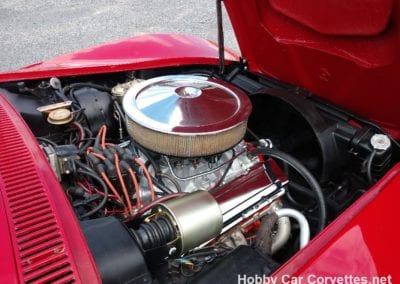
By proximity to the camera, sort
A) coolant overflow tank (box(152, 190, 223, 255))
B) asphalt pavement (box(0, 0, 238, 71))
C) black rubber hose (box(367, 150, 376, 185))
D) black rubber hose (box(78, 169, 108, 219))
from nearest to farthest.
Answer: coolant overflow tank (box(152, 190, 223, 255)) → black rubber hose (box(78, 169, 108, 219)) → black rubber hose (box(367, 150, 376, 185)) → asphalt pavement (box(0, 0, 238, 71))

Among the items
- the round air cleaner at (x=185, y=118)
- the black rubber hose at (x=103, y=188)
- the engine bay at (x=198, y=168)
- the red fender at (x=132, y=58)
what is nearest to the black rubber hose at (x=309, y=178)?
the engine bay at (x=198, y=168)

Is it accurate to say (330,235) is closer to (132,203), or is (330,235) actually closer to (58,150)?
(132,203)

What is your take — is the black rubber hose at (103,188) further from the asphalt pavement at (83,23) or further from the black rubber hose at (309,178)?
the asphalt pavement at (83,23)

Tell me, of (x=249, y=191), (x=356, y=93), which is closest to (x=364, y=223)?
(x=249, y=191)

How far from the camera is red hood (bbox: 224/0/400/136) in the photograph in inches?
46.1

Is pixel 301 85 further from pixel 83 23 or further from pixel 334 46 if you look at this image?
pixel 83 23

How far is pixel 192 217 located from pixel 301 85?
2.58 ft

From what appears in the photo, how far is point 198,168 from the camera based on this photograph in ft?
4.50

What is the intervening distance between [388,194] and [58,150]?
926 mm

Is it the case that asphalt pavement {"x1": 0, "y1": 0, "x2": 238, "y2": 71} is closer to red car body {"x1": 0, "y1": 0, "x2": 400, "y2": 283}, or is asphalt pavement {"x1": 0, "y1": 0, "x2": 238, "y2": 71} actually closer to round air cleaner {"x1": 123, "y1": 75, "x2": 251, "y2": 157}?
red car body {"x1": 0, "y1": 0, "x2": 400, "y2": 283}

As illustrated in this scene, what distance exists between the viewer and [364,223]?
100cm

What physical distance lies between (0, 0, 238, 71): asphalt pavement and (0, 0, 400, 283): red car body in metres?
2.21

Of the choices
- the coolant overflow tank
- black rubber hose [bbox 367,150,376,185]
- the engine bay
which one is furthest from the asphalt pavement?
the coolant overflow tank

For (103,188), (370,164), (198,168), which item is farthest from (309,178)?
(103,188)
